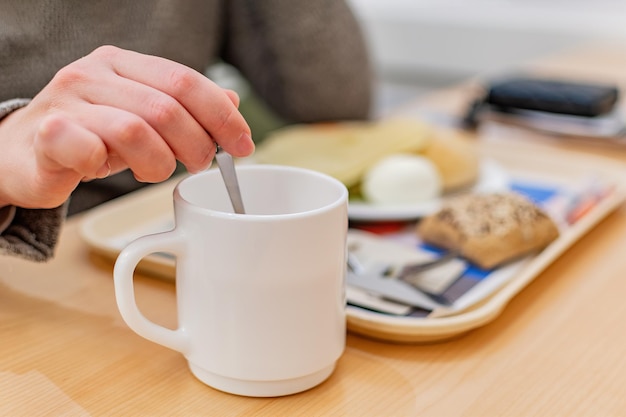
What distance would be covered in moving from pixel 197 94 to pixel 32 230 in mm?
207

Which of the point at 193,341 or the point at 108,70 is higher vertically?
the point at 108,70

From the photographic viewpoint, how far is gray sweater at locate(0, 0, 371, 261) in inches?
24.3

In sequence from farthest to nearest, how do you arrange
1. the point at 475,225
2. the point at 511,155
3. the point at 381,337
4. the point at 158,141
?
1. the point at 511,155
2. the point at 475,225
3. the point at 381,337
4. the point at 158,141

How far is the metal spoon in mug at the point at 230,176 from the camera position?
0.46 metres

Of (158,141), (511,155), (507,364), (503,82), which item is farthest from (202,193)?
(503,82)

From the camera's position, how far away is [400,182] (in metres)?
0.77

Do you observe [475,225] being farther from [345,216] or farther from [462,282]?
[345,216]

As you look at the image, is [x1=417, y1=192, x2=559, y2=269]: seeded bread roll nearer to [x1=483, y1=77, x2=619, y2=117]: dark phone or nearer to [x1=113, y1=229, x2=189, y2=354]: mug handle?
[x1=113, y1=229, x2=189, y2=354]: mug handle

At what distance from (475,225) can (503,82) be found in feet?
1.84

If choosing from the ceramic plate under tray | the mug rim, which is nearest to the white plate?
the ceramic plate under tray

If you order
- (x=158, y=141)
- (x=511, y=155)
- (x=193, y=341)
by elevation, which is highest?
(x=158, y=141)

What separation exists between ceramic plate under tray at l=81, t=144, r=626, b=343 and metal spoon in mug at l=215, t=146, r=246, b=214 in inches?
4.6

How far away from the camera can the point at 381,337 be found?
528mm

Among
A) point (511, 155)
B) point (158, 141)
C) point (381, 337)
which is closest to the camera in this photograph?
point (158, 141)
